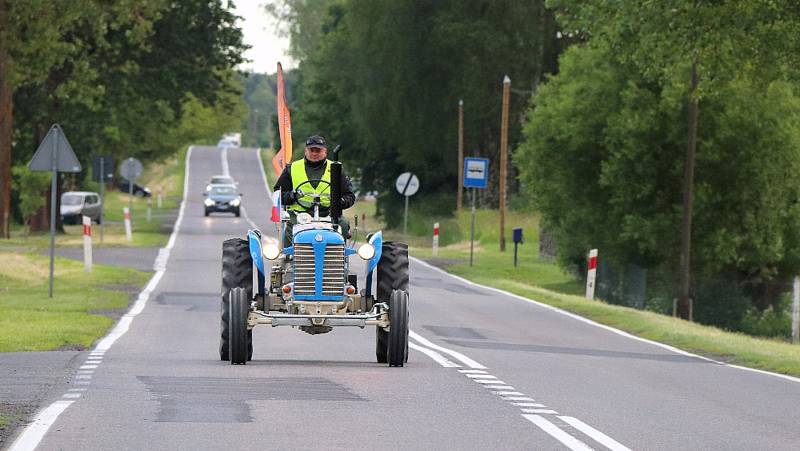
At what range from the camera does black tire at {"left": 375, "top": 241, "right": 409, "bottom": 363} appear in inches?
703

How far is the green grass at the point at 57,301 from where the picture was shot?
70.9 feet

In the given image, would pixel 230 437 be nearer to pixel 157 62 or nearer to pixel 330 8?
pixel 157 62

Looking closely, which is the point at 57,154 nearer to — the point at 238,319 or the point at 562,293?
the point at 238,319

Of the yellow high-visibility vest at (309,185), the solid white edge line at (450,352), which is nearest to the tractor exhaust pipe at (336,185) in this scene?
the yellow high-visibility vest at (309,185)

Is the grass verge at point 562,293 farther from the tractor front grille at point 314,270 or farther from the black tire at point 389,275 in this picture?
the tractor front grille at point 314,270

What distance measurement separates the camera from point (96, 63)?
6494 centimetres

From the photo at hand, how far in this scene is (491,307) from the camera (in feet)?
107

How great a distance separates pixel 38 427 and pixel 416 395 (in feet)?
12.2

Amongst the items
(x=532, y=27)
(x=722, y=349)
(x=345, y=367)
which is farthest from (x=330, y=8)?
(x=345, y=367)

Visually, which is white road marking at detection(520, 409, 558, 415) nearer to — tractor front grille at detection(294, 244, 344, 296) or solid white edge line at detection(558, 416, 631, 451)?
solid white edge line at detection(558, 416, 631, 451)

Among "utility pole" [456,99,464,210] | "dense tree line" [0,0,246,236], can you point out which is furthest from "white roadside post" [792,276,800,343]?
"utility pole" [456,99,464,210]

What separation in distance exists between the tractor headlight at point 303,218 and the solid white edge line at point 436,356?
2161 millimetres

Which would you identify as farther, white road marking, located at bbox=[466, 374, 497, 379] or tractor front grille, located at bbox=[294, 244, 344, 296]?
tractor front grille, located at bbox=[294, 244, 344, 296]

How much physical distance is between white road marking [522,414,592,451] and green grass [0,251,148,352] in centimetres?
922
